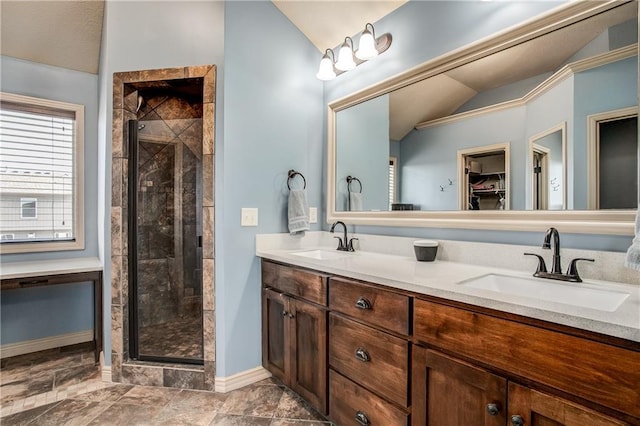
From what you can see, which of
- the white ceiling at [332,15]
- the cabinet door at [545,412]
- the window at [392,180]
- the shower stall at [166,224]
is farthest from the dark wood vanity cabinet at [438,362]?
the white ceiling at [332,15]

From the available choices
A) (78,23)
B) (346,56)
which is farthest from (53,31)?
(346,56)

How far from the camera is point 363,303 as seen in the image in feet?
4.51

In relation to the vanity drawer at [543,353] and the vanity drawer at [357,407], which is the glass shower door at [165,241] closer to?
the vanity drawer at [357,407]

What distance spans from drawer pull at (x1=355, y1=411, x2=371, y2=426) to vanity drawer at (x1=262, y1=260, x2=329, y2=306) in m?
0.51

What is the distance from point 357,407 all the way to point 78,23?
328 cm

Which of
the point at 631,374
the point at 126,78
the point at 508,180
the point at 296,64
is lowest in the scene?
the point at 631,374

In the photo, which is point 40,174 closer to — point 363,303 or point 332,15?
point 332,15

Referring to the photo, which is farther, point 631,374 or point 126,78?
point 126,78

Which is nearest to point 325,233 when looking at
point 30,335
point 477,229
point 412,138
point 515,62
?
point 412,138

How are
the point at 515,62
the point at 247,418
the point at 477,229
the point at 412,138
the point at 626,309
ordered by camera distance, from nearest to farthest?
the point at 626,309, the point at 515,62, the point at 477,229, the point at 247,418, the point at 412,138

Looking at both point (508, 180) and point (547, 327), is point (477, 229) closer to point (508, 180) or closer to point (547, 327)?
point (508, 180)

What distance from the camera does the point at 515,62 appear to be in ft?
4.86

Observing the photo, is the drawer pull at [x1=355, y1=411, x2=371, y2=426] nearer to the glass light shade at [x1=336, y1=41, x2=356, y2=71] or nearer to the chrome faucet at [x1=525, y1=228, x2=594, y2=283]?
the chrome faucet at [x1=525, y1=228, x2=594, y2=283]

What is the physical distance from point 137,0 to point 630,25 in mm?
2665
